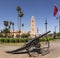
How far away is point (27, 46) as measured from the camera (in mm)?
16188

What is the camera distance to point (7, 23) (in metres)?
140

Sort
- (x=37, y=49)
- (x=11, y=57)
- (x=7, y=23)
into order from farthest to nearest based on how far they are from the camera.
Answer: (x=7, y=23)
(x=37, y=49)
(x=11, y=57)

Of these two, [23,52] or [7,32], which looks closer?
[23,52]

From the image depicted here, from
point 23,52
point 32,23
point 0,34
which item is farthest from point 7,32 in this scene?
point 23,52

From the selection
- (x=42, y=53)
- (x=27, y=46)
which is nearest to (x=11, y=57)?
(x=27, y=46)

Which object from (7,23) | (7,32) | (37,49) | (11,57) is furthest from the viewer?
(7,23)

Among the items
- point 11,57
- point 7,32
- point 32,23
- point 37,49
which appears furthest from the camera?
point 7,32

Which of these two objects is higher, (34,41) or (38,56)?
(34,41)

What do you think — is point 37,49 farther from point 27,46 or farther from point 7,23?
point 7,23

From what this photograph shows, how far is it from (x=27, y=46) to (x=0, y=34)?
396ft

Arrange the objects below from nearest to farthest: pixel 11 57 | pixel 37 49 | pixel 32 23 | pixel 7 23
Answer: pixel 11 57
pixel 37 49
pixel 32 23
pixel 7 23

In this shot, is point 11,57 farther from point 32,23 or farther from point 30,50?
point 32,23

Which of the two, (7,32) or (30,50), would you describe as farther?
(7,32)

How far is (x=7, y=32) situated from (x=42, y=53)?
368ft
